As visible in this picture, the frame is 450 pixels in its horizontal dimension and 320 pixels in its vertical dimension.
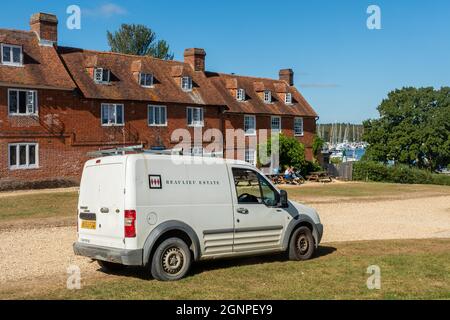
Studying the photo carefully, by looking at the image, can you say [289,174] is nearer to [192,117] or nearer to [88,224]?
[192,117]

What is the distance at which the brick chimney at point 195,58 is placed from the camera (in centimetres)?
4378

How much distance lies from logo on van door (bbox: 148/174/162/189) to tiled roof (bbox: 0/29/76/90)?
2312 centimetres

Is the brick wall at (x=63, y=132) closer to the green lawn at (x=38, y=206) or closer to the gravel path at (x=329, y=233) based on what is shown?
the green lawn at (x=38, y=206)

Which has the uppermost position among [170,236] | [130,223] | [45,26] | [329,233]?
[45,26]

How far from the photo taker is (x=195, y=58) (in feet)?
144

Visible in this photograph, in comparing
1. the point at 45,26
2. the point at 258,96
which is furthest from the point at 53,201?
the point at 258,96

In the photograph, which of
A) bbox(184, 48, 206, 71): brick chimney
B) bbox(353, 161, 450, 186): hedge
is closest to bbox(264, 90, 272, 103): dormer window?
bbox(184, 48, 206, 71): brick chimney

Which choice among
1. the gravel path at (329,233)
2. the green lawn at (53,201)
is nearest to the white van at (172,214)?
the gravel path at (329,233)

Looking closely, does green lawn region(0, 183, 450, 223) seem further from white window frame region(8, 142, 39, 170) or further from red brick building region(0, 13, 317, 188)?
red brick building region(0, 13, 317, 188)

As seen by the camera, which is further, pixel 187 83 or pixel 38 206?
pixel 187 83

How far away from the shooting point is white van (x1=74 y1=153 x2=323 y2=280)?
934 cm

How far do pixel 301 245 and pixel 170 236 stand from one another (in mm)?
3339

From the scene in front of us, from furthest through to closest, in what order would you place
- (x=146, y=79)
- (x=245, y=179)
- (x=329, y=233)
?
(x=146, y=79)
(x=329, y=233)
(x=245, y=179)
